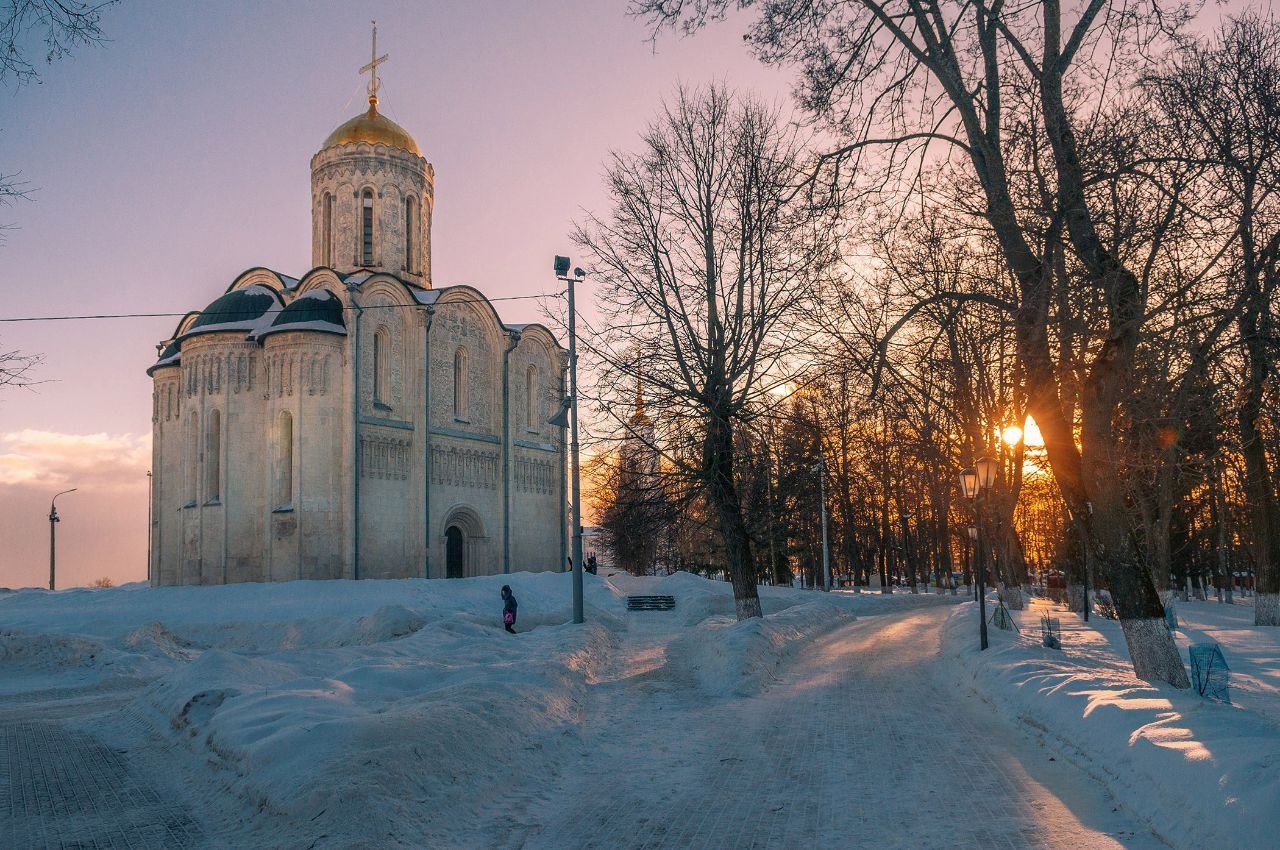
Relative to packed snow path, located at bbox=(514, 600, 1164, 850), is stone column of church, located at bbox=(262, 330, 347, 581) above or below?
above

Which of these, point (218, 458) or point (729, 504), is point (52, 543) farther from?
point (729, 504)

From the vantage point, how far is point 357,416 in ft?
98.6

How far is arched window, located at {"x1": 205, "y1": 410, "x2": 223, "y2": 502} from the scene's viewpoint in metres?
31.3

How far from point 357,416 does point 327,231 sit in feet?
34.8

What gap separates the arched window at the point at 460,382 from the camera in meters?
35.2

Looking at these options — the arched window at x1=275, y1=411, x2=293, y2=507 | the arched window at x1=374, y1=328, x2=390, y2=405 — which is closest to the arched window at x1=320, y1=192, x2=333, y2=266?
the arched window at x1=374, y1=328, x2=390, y2=405

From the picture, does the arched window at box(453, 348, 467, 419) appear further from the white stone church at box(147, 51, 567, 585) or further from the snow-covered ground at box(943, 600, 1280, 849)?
the snow-covered ground at box(943, 600, 1280, 849)

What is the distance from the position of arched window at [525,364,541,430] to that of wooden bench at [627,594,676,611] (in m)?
10.4

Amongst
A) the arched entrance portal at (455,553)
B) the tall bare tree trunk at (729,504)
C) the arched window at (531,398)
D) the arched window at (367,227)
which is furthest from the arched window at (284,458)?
the tall bare tree trunk at (729,504)

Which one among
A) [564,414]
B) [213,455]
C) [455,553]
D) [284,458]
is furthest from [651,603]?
[213,455]

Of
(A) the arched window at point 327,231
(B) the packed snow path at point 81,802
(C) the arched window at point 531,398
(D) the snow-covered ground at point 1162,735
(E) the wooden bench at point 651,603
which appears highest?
(A) the arched window at point 327,231

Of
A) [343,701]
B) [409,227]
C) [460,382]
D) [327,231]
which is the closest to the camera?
[343,701]

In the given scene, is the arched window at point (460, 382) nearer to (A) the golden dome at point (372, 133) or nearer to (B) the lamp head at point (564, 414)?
(A) the golden dome at point (372, 133)

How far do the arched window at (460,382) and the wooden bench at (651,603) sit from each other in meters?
10.2
